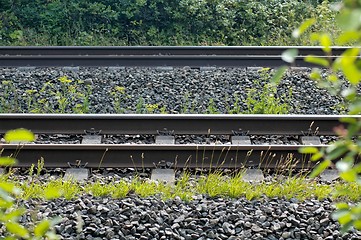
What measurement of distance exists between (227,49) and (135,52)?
150 cm

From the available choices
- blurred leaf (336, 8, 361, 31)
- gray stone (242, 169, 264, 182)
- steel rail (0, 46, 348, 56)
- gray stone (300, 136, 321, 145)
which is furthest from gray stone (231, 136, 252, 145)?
blurred leaf (336, 8, 361, 31)

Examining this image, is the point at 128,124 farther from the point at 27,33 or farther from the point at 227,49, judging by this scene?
the point at 27,33

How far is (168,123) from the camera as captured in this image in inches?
296

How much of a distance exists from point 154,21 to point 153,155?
7434mm

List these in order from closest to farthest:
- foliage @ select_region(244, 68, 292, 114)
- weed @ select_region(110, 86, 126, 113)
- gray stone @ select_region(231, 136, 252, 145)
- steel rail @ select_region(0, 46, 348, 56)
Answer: gray stone @ select_region(231, 136, 252, 145)
foliage @ select_region(244, 68, 292, 114)
weed @ select_region(110, 86, 126, 113)
steel rail @ select_region(0, 46, 348, 56)

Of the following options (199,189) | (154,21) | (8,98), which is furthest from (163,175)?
(154,21)

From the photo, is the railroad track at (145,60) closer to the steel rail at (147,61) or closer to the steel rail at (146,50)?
the steel rail at (147,61)

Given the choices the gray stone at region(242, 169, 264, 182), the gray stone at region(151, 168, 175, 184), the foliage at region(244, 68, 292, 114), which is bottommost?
the gray stone at region(151, 168, 175, 184)

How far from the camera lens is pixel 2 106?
855cm

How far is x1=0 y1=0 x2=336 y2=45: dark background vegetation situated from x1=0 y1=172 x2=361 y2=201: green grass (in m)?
6.99

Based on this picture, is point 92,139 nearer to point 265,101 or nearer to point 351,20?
point 265,101

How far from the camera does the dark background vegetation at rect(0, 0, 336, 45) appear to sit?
42.6ft

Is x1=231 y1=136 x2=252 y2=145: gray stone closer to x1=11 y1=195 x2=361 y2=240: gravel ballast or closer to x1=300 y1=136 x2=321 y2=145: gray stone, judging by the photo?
x1=300 y1=136 x2=321 y2=145: gray stone

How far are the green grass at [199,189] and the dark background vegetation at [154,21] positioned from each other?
22.9ft
